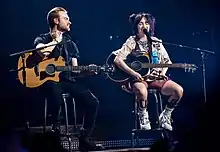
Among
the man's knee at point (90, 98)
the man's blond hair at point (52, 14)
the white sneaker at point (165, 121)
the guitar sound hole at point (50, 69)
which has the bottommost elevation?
the white sneaker at point (165, 121)

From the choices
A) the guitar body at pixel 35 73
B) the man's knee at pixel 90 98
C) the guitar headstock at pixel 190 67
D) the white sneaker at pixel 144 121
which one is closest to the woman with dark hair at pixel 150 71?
the white sneaker at pixel 144 121

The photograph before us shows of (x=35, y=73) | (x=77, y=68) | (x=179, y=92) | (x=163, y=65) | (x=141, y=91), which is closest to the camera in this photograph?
(x=35, y=73)

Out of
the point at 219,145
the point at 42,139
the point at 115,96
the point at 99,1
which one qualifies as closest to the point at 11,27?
the point at 99,1

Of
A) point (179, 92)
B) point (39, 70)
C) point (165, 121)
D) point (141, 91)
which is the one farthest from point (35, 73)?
point (179, 92)

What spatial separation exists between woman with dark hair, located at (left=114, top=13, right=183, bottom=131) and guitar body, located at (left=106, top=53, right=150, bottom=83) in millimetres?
36

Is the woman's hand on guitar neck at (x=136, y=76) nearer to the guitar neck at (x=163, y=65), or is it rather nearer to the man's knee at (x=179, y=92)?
the guitar neck at (x=163, y=65)

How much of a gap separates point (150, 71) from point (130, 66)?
28cm

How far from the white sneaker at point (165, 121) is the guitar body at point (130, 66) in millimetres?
598

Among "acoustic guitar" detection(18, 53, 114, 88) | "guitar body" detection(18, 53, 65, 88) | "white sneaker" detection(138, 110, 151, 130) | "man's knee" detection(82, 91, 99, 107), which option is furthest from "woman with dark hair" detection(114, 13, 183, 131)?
"guitar body" detection(18, 53, 65, 88)

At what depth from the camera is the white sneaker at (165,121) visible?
5609 mm

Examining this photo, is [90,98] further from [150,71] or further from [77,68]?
[150,71]

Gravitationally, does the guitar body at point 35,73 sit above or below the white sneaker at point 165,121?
above

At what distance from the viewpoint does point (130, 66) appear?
550cm

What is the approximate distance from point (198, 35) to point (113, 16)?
1247 mm
